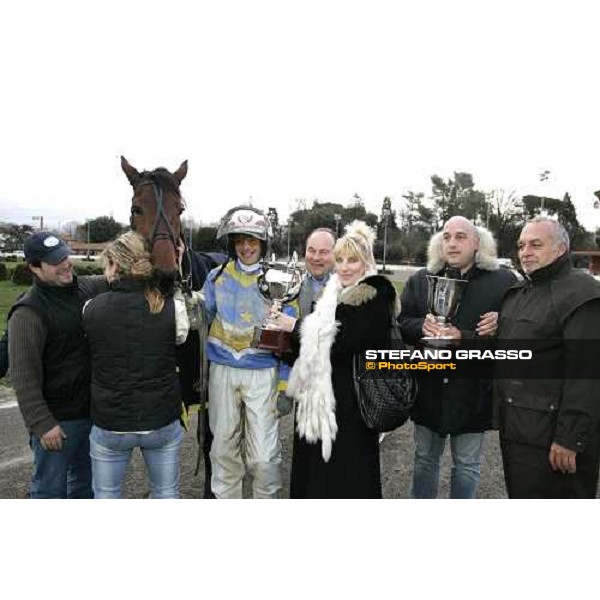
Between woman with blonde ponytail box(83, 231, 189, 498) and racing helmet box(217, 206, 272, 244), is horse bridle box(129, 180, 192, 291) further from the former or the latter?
woman with blonde ponytail box(83, 231, 189, 498)

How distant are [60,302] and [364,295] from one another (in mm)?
1535

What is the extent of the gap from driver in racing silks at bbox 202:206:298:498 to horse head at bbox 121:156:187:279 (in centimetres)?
53

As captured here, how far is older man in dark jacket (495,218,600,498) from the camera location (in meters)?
2.27

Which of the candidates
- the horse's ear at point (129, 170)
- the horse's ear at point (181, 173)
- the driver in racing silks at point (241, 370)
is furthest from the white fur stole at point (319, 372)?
the horse's ear at point (129, 170)

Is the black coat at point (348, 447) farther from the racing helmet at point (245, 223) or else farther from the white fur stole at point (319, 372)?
the racing helmet at point (245, 223)

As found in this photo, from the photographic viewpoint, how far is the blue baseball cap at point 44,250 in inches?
90.6

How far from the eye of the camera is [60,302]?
234 centimetres

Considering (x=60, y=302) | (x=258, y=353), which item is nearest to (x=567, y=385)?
(x=258, y=353)

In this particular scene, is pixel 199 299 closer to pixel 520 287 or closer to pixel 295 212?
pixel 520 287

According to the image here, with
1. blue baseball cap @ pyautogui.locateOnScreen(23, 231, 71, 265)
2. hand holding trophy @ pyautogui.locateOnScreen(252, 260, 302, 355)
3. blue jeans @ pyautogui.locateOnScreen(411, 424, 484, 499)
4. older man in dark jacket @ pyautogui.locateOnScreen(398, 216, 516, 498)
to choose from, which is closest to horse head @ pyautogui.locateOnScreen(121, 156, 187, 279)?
hand holding trophy @ pyautogui.locateOnScreen(252, 260, 302, 355)

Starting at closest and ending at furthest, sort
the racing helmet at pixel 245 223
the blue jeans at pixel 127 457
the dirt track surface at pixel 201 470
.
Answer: the blue jeans at pixel 127 457 → the racing helmet at pixel 245 223 → the dirt track surface at pixel 201 470

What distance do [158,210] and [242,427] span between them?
165cm

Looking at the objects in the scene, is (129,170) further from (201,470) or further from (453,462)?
(453,462)

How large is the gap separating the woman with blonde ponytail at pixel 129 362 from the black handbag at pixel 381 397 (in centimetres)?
93
